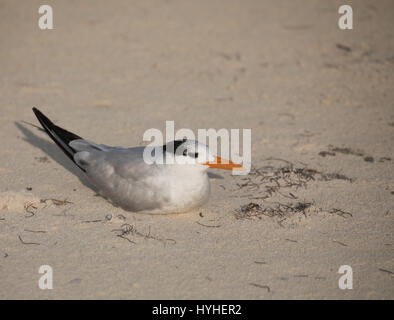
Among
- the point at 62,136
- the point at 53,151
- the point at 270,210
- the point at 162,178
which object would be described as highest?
the point at 62,136

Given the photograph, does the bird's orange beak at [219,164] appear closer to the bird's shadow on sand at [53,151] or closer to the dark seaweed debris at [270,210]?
the dark seaweed debris at [270,210]

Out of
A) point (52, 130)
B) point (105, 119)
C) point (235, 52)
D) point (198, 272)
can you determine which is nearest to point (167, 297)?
point (198, 272)

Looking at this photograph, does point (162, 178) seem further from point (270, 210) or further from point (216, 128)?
point (216, 128)

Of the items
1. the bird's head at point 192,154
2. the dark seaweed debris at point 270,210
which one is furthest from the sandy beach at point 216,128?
the bird's head at point 192,154

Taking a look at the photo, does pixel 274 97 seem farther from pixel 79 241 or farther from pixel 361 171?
pixel 79 241

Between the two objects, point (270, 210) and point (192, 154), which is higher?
point (192, 154)

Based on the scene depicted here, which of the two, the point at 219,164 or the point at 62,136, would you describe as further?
the point at 62,136

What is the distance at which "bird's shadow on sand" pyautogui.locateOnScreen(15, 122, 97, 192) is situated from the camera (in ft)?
A: 13.4

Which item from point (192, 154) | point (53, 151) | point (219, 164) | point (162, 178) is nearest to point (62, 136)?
point (53, 151)

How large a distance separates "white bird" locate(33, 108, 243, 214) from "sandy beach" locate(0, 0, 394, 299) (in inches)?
5.6

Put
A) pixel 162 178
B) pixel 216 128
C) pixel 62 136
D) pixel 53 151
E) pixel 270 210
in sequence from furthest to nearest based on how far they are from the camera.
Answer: pixel 216 128 < pixel 53 151 < pixel 62 136 < pixel 270 210 < pixel 162 178

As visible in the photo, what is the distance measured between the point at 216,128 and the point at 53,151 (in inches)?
63.4

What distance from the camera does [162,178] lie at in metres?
3.37

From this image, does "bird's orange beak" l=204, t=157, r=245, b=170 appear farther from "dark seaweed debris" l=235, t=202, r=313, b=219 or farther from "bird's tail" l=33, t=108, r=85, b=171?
"bird's tail" l=33, t=108, r=85, b=171
